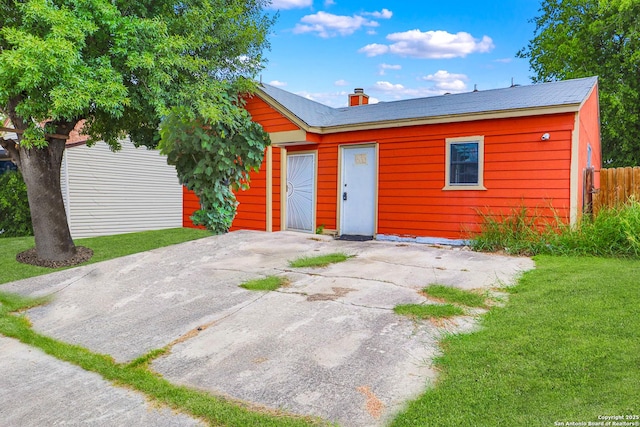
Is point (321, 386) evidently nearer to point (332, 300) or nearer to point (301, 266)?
point (332, 300)

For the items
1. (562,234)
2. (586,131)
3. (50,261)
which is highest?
(586,131)

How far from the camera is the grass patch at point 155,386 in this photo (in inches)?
95.2

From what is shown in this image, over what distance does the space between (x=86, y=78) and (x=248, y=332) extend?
4.92 m

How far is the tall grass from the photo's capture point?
21.1 ft

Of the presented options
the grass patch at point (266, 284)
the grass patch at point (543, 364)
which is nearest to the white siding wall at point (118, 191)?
the grass patch at point (266, 284)

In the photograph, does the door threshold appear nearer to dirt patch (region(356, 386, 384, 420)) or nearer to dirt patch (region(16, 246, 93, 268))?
dirt patch (region(16, 246, 93, 268))

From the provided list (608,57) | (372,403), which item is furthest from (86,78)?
(608,57)

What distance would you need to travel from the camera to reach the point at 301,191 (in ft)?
33.6

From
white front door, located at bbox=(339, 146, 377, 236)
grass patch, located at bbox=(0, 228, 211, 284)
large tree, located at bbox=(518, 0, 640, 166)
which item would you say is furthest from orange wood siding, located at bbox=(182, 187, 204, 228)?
large tree, located at bbox=(518, 0, 640, 166)

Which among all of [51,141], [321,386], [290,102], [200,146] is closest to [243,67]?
[290,102]

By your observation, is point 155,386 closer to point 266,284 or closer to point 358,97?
point 266,284

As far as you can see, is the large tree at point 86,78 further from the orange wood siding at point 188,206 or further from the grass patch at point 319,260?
the grass patch at point 319,260

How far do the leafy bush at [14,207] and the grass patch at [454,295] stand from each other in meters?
11.0

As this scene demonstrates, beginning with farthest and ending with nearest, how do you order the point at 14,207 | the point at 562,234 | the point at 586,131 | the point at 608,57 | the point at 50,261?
the point at 608,57
the point at 14,207
the point at 586,131
the point at 50,261
the point at 562,234
